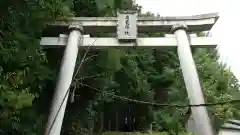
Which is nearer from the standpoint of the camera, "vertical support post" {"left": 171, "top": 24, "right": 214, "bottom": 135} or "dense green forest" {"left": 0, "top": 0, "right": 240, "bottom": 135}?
"dense green forest" {"left": 0, "top": 0, "right": 240, "bottom": 135}

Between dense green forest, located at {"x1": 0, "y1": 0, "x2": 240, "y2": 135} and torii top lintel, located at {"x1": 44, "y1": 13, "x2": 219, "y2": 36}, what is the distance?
1.43ft

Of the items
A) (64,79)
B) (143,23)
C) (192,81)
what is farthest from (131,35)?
(64,79)

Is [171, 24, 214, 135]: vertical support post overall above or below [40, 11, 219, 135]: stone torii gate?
below

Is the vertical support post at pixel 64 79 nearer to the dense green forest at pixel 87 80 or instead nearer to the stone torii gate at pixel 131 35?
the stone torii gate at pixel 131 35

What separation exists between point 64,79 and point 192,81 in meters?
2.58

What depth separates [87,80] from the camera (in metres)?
8.88

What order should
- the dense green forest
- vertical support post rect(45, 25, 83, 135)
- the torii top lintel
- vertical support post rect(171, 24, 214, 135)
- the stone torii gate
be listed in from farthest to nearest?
the torii top lintel < the stone torii gate < vertical support post rect(171, 24, 214, 135) < vertical support post rect(45, 25, 83, 135) < the dense green forest

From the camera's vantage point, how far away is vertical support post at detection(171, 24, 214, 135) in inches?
264

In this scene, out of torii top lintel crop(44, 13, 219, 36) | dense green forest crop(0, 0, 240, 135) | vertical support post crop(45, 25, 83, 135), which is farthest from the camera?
torii top lintel crop(44, 13, 219, 36)

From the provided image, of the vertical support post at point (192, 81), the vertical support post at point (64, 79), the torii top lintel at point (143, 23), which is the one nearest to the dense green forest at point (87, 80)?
the vertical support post at point (64, 79)

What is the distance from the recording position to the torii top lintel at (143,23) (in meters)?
8.22

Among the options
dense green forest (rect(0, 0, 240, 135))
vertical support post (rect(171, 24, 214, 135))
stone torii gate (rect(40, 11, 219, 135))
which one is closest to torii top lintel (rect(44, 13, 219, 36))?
stone torii gate (rect(40, 11, 219, 135))

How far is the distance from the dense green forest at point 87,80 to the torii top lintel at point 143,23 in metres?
0.44

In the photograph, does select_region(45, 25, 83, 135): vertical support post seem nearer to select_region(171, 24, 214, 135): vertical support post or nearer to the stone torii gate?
the stone torii gate
